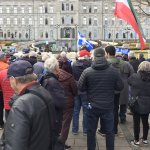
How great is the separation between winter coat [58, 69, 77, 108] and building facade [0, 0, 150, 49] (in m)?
82.7

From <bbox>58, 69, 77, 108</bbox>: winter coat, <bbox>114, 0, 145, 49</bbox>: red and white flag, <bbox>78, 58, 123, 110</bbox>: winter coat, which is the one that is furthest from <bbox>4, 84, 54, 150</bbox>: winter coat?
<bbox>114, 0, 145, 49</bbox>: red and white flag

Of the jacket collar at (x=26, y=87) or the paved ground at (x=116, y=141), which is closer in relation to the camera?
the jacket collar at (x=26, y=87)

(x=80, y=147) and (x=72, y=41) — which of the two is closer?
(x=80, y=147)

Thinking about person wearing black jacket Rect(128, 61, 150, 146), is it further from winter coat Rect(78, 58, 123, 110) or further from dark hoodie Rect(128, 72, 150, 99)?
winter coat Rect(78, 58, 123, 110)

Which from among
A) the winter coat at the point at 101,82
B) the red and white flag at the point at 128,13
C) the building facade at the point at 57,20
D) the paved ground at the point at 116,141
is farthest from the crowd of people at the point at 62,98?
the building facade at the point at 57,20

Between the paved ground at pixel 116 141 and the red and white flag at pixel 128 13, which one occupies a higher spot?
the red and white flag at pixel 128 13

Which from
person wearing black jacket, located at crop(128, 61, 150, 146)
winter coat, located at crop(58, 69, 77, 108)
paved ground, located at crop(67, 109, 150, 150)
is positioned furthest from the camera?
paved ground, located at crop(67, 109, 150, 150)

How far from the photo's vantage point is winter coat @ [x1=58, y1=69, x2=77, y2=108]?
6.52 metres

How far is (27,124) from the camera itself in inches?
118

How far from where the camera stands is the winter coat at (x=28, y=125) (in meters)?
2.96

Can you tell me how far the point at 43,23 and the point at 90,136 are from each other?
8567 cm

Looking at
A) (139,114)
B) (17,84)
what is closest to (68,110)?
(139,114)

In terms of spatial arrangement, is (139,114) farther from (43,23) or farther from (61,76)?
(43,23)

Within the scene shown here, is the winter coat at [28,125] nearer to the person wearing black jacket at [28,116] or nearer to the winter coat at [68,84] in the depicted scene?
the person wearing black jacket at [28,116]
